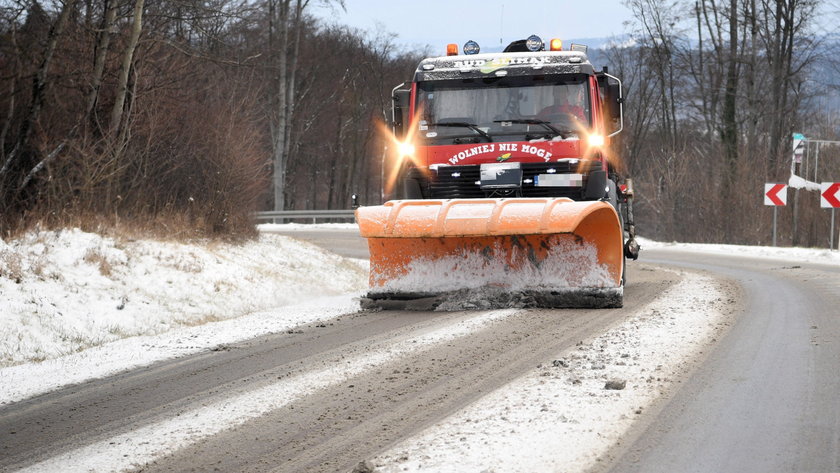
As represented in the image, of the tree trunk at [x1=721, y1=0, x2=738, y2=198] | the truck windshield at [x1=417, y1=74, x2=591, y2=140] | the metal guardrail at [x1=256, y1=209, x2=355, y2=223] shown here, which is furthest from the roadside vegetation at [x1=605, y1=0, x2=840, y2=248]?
the truck windshield at [x1=417, y1=74, x2=591, y2=140]

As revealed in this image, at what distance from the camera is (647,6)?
114 ft

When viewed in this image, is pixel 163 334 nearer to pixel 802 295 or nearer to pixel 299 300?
pixel 299 300

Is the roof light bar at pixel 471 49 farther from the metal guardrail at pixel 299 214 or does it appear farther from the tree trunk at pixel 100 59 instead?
the metal guardrail at pixel 299 214

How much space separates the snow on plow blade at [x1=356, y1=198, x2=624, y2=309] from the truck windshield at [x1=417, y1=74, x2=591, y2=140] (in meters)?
1.13

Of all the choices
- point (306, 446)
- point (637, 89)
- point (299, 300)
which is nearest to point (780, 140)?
point (637, 89)

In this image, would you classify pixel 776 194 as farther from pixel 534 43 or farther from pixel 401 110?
pixel 401 110

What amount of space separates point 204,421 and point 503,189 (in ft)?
17.3

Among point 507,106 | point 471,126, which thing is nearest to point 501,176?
point 471,126

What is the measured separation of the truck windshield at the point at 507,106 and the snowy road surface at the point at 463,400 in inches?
90.6

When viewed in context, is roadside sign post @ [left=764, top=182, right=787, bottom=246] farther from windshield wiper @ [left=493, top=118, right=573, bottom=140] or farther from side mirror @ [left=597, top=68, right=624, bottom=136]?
windshield wiper @ [left=493, top=118, right=573, bottom=140]

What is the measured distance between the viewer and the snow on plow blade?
7.80 metres

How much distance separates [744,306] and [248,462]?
6298 mm

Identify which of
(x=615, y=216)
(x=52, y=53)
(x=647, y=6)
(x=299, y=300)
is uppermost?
(x=647, y=6)

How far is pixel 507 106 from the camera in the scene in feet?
29.9
